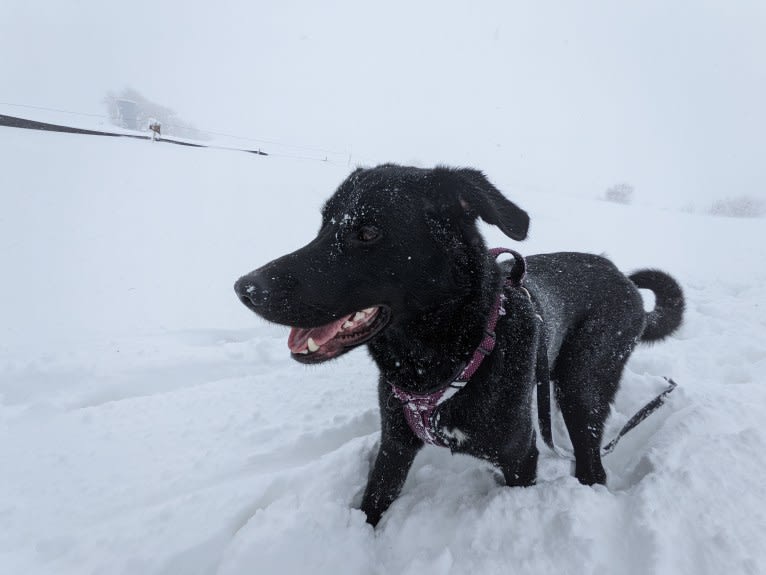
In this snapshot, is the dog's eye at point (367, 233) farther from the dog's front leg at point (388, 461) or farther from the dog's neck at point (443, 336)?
the dog's front leg at point (388, 461)

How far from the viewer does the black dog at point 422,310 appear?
149cm

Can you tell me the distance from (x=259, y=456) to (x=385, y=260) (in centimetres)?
164

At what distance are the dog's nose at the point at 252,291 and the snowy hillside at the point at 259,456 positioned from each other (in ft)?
3.68

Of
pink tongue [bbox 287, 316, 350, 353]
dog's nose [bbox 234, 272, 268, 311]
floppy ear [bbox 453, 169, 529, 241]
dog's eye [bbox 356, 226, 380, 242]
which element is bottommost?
pink tongue [bbox 287, 316, 350, 353]

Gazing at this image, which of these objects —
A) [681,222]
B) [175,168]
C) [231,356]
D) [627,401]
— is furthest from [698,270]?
[175,168]

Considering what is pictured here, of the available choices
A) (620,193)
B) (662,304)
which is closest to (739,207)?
(620,193)

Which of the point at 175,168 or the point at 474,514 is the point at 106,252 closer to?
the point at 175,168

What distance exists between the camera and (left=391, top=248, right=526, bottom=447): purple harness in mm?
1624

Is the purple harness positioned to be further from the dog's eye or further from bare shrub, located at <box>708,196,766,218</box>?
bare shrub, located at <box>708,196,766,218</box>

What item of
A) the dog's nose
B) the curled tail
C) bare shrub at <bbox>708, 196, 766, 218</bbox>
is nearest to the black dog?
the dog's nose

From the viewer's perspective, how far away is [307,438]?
8.28ft

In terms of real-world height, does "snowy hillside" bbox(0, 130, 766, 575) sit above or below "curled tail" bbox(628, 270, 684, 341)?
below

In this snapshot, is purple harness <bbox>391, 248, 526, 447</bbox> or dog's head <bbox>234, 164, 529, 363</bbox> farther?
purple harness <bbox>391, 248, 526, 447</bbox>

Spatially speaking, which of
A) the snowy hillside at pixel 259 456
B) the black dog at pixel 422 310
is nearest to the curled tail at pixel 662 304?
the snowy hillside at pixel 259 456
